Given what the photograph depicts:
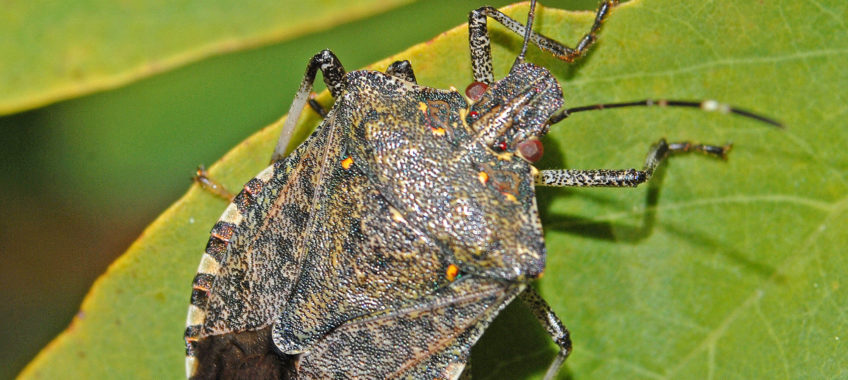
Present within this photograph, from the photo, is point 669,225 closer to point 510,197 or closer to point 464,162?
point 510,197

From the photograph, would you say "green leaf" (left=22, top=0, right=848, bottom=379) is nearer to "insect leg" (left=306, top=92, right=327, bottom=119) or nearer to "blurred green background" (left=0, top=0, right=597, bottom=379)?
"insect leg" (left=306, top=92, right=327, bottom=119)

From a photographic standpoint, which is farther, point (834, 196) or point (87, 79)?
point (87, 79)

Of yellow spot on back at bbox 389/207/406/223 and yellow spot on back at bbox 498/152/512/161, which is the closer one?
yellow spot on back at bbox 389/207/406/223

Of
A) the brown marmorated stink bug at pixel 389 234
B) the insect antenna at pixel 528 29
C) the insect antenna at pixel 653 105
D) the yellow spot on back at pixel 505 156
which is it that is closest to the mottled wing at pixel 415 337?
the brown marmorated stink bug at pixel 389 234

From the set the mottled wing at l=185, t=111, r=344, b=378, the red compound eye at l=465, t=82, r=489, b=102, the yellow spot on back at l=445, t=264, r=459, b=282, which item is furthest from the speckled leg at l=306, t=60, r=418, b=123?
the yellow spot on back at l=445, t=264, r=459, b=282

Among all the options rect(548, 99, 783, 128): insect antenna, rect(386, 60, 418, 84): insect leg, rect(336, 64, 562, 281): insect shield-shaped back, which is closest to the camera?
rect(548, 99, 783, 128): insect antenna

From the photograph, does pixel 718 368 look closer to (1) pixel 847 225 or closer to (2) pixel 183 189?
(1) pixel 847 225

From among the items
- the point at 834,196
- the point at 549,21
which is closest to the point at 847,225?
the point at 834,196
